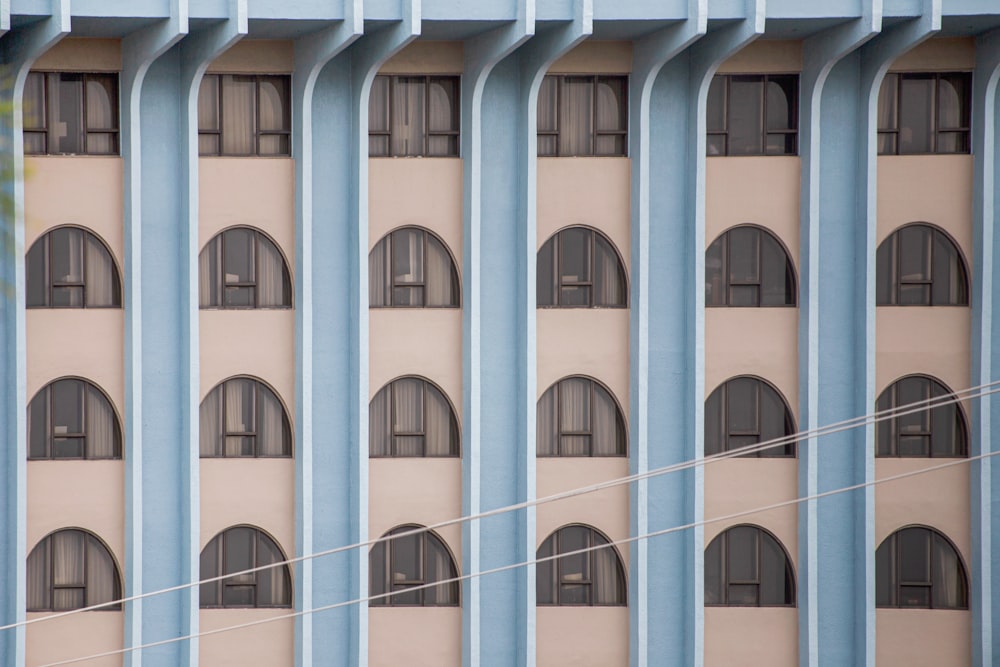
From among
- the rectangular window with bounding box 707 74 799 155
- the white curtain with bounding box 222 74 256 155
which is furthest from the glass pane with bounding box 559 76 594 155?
the white curtain with bounding box 222 74 256 155

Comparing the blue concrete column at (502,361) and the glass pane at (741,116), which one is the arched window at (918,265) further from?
the blue concrete column at (502,361)

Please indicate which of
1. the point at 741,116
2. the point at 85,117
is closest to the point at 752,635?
the point at 741,116

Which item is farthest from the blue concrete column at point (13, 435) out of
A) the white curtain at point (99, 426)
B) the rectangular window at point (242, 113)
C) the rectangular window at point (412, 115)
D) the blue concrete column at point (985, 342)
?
the blue concrete column at point (985, 342)

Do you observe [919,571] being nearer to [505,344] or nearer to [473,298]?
[505,344]

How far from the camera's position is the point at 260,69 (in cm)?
1529

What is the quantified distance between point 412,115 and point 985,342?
27.8 feet

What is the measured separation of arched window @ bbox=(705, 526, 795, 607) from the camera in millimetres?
15930

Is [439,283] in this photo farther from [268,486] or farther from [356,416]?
[268,486]

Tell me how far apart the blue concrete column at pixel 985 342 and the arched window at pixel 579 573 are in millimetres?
4909

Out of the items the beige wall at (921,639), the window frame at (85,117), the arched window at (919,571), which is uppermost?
the window frame at (85,117)

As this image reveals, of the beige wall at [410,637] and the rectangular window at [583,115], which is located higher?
the rectangular window at [583,115]

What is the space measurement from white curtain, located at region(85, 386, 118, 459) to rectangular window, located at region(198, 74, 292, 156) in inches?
144

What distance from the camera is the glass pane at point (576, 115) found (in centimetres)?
1571

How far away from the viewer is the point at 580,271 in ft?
51.8
